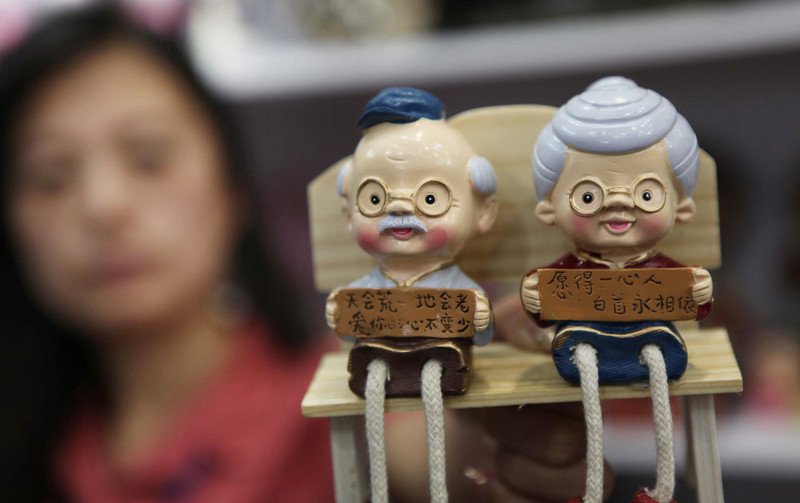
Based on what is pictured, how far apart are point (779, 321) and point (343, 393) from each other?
2.90 ft

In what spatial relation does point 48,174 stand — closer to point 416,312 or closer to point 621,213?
point 416,312

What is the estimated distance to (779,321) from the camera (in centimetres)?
117

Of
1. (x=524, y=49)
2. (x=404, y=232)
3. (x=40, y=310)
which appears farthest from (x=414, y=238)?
(x=40, y=310)

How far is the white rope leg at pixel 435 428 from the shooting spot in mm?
603

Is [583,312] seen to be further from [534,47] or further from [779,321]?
[779,321]

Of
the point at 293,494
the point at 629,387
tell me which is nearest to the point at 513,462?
the point at 629,387

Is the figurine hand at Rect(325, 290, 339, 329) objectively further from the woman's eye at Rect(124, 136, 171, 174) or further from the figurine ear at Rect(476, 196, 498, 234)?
the woman's eye at Rect(124, 136, 171, 174)

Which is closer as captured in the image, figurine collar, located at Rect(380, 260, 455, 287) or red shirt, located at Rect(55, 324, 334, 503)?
figurine collar, located at Rect(380, 260, 455, 287)

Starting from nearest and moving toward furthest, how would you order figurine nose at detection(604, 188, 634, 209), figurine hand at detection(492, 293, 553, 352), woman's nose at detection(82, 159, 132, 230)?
figurine nose at detection(604, 188, 634, 209) → figurine hand at detection(492, 293, 553, 352) → woman's nose at detection(82, 159, 132, 230)

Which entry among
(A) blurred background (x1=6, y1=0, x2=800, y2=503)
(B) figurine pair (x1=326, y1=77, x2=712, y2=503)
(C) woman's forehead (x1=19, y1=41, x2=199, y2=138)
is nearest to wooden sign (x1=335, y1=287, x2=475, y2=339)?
(B) figurine pair (x1=326, y1=77, x2=712, y2=503)

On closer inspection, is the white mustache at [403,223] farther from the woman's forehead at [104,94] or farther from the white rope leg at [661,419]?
the woman's forehead at [104,94]

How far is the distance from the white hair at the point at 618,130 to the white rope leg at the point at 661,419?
0.16 m

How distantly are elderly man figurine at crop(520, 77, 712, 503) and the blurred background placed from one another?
301mm

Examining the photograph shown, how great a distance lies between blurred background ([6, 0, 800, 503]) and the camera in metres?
0.96
